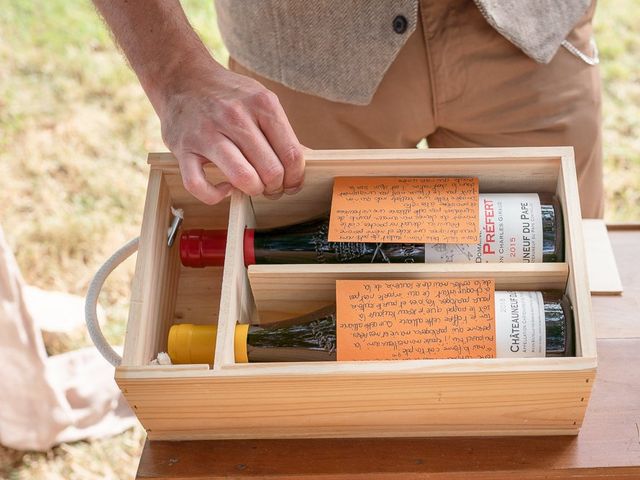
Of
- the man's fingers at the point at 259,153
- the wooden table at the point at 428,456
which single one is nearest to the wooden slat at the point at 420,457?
the wooden table at the point at 428,456

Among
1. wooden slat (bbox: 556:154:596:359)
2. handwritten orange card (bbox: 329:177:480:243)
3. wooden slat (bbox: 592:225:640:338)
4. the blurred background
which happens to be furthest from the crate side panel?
the blurred background

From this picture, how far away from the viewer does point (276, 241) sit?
3.32 ft

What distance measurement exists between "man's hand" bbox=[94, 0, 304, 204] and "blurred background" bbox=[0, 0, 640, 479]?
44.9 inches

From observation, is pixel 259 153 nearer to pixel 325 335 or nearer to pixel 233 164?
pixel 233 164

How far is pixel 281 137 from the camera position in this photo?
0.94 m

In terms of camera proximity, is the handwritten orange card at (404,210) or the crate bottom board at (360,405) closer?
the crate bottom board at (360,405)

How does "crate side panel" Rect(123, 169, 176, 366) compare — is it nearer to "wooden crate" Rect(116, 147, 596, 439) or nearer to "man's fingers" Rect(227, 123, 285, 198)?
"wooden crate" Rect(116, 147, 596, 439)

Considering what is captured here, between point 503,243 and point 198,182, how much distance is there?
38 cm

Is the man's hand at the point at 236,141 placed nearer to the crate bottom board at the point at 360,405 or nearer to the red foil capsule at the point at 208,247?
the red foil capsule at the point at 208,247

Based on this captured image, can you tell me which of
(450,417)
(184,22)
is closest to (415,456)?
(450,417)

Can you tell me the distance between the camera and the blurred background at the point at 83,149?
210 cm

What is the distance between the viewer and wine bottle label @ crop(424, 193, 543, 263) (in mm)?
923

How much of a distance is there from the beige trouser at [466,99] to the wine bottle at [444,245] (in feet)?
1.17

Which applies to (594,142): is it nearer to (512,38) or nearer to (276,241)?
(512,38)
